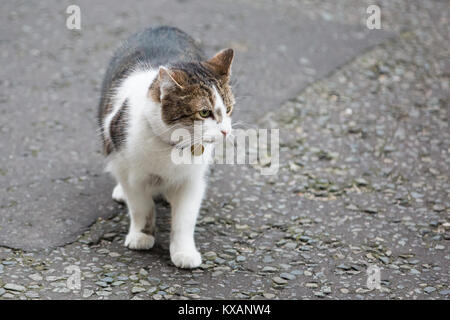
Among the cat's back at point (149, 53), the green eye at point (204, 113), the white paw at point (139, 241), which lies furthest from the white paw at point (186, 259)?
the cat's back at point (149, 53)

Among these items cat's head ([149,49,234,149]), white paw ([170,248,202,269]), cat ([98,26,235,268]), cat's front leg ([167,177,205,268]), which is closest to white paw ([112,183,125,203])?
cat ([98,26,235,268])

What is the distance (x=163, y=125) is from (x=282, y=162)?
5.14 feet

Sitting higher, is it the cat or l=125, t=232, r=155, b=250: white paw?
the cat

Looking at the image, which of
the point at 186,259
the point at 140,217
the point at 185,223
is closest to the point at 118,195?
the point at 140,217

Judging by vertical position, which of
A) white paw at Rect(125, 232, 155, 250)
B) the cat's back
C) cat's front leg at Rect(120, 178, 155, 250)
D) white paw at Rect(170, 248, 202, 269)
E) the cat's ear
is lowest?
white paw at Rect(170, 248, 202, 269)

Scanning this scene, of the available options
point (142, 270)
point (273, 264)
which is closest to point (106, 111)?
point (142, 270)

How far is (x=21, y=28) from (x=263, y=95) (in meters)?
2.64

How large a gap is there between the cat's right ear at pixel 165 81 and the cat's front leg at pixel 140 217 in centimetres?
57

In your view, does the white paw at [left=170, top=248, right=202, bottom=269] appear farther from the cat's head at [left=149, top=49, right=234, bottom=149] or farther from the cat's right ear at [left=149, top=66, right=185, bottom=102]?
the cat's right ear at [left=149, top=66, right=185, bottom=102]

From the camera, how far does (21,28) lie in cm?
608

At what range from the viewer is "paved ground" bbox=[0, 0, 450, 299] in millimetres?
3234

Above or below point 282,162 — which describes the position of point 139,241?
below

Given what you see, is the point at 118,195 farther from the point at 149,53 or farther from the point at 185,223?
the point at 149,53

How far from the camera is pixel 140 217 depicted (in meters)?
3.43
